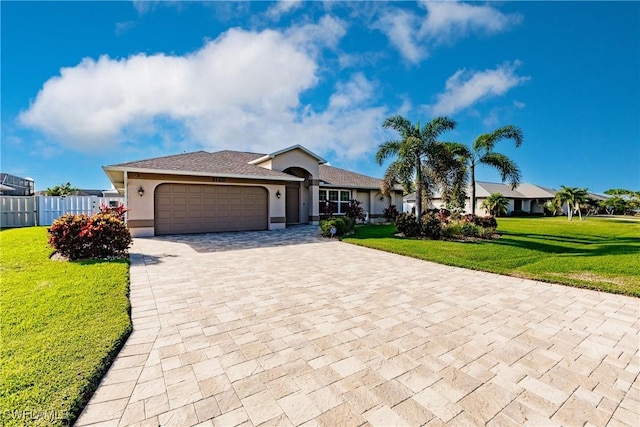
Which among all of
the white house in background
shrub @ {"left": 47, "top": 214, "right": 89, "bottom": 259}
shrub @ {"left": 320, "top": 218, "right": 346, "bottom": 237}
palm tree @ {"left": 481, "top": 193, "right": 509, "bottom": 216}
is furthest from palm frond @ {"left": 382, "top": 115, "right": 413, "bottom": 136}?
palm tree @ {"left": 481, "top": 193, "right": 509, "bottom": 216}

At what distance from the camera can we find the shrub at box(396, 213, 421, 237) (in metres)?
13.9

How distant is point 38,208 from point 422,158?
73.3 feet

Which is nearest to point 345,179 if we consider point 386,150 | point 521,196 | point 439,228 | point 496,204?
point 386,150

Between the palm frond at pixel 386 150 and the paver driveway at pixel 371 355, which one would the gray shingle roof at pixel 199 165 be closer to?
the palm frond at pixel 386 150

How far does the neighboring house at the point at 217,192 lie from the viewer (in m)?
13.0

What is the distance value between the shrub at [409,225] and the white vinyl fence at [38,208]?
16.1 m

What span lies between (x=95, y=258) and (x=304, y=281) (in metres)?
6.07

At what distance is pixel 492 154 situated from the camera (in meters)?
16.0

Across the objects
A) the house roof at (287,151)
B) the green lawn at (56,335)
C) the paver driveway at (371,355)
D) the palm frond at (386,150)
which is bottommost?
the paver driveway at (371,355)

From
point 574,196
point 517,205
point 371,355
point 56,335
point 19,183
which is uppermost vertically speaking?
point 19,183

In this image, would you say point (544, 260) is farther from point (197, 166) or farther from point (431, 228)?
point (197, 166)

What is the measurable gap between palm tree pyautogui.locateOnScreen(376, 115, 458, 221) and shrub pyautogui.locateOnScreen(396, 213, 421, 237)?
377mm

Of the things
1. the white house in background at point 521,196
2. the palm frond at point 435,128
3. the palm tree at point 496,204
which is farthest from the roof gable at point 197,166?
the palm tree at point 496,204

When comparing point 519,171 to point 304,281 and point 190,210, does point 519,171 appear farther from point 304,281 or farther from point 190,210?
point 190,210
